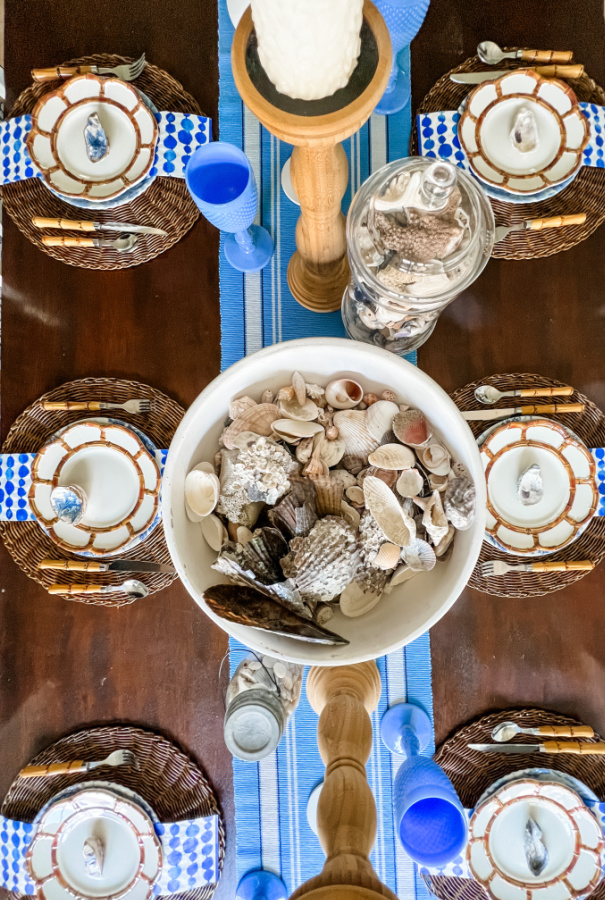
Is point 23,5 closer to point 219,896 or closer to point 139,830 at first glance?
point 139,830

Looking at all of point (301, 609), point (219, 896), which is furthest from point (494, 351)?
point (219, 896)

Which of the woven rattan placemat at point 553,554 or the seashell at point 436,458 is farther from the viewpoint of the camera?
the woven rattan placemat at point 553,554

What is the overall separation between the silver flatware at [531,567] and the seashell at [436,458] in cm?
26

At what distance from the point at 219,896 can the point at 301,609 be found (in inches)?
20.3

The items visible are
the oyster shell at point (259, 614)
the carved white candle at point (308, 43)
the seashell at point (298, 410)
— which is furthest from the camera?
the seashell at point (298, 410)

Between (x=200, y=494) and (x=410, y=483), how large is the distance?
8.0 inches

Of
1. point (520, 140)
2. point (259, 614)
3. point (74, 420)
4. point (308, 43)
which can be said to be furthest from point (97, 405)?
point (520, 140)

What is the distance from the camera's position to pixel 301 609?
53 centimetres

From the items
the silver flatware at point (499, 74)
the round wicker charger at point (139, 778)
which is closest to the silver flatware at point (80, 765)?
the round wicker charger at point (139, 778)

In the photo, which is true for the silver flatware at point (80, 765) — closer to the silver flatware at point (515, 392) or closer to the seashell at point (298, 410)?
the seashell at point (298, 410)

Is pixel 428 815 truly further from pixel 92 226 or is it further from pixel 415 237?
pixel 92 226

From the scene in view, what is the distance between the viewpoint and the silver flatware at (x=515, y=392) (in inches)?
30.0

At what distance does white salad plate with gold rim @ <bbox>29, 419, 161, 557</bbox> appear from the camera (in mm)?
746

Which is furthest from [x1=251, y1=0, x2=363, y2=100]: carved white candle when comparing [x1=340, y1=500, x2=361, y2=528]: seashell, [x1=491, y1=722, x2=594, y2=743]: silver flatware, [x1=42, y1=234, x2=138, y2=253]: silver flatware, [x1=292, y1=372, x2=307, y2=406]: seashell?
[x1=491, y1=722, x2=594, y2=743]: silver flatware
